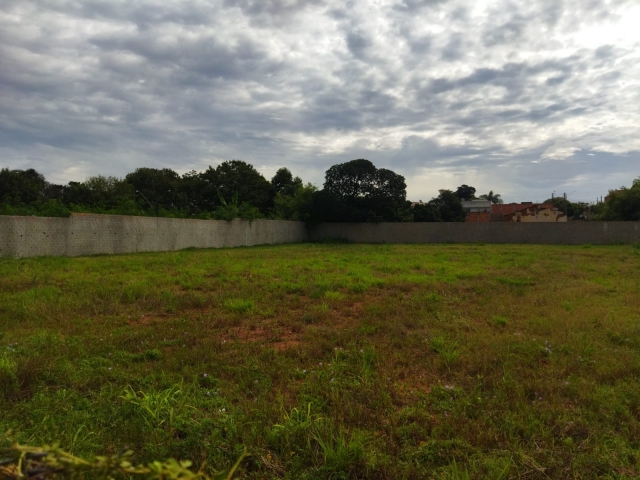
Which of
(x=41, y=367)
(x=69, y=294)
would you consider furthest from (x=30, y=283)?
(x=41, y=367)

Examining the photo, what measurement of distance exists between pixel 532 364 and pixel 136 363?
10.4 feet

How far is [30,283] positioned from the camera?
6.88 metres

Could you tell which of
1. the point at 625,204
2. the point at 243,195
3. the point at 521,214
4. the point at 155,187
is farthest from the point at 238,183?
the point at 521,214

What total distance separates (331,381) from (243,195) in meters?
31.1

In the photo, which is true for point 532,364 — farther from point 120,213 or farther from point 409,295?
point 120,213

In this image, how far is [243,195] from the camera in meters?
33.4

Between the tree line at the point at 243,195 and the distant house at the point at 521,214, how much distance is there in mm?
10282

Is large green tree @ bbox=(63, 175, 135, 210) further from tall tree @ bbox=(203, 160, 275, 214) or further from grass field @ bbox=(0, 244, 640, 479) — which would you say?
grass field @ bbox=(0, 244, 640, 479)

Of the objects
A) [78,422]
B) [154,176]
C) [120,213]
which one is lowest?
[78,422]

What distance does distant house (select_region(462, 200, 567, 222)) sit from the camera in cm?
4562

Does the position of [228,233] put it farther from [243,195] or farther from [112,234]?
[243,195]

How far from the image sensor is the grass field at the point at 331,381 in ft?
7.30

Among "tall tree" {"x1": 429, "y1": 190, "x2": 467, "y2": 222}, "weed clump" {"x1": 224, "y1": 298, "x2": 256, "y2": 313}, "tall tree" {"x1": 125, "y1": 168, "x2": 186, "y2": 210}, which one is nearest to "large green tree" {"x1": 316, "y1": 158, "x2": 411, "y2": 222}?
"tall tree" {"x1": 125, "y1": 168, "x2": 186, "y2": 210}

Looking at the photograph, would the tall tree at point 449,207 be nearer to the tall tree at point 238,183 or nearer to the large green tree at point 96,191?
the tall tree at point 238,183
